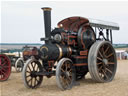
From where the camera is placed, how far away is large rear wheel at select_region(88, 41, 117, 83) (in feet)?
24.2

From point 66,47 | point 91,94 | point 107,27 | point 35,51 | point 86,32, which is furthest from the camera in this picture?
point 107,27

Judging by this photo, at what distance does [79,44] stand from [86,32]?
1.91 ft

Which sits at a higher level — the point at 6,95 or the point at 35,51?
the point at 35,51

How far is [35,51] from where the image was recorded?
6.86m

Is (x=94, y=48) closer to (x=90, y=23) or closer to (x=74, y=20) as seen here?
(x=90, y=23)

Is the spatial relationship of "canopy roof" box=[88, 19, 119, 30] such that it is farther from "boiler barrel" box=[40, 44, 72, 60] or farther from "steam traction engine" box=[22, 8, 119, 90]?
"boiler barrel" box=[40, 44, 72, 60]

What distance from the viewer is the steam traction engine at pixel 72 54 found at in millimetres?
6801

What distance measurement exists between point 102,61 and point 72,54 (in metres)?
1.14

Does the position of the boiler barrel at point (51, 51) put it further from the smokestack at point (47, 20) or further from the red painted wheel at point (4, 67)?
the red painted wheel at point (4, 67)

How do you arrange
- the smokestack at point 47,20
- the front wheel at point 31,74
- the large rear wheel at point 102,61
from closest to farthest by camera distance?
the front wheel at point 31,74 → the smokestack at point 47,20 → the large rear wheel at point 102,61

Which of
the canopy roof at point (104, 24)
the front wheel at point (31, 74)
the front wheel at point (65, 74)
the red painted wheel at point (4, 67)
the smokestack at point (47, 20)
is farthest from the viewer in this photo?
the red painted wheel at point (4, 67)

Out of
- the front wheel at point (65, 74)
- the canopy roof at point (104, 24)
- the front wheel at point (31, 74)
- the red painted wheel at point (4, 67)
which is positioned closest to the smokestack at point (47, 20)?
the front wheel at point (31, 74)

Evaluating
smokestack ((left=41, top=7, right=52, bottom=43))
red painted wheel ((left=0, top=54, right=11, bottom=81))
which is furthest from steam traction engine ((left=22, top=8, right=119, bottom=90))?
red painted wheel ((left=0, top=54, right=11, bottom=81))

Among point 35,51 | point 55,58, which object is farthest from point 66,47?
point 35,51
